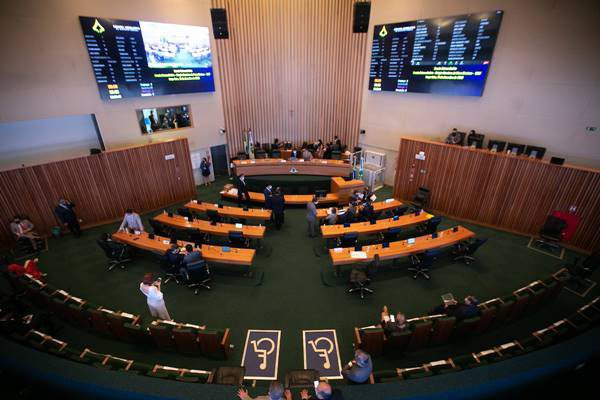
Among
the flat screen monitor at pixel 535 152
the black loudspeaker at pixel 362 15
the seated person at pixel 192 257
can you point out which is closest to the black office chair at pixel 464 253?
the flat screen monitor at pixel 535 152

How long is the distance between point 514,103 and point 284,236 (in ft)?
28.1

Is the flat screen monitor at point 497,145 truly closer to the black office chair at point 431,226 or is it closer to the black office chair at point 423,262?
the black office chair at point 431,226

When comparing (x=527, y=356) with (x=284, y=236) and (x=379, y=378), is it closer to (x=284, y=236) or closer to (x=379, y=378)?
(x=379, y=378)

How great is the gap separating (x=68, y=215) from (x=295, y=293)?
7.50 meters

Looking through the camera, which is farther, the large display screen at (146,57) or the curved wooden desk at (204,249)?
the large display screen at (146,57)

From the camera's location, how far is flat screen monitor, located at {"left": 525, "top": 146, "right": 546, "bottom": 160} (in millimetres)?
8805

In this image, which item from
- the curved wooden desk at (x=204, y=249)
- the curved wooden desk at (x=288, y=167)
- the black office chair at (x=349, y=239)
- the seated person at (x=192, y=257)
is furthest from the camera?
the curved wooden desk at (x=288, y=167)

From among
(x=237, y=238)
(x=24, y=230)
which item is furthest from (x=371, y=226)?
(x=24, y=230)

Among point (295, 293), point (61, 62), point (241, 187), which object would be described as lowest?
point (295, 293)

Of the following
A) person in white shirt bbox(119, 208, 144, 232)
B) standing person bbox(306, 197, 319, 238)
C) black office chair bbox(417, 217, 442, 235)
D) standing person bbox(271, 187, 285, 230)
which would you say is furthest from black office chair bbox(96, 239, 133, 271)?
black office chair bbox(417, 217, 442, 235)

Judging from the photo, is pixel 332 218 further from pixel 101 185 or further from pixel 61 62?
pixel 61 62

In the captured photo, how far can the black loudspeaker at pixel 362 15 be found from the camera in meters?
10.5

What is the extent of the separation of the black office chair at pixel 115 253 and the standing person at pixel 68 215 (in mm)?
2133

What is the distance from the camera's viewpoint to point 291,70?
13.6 m
